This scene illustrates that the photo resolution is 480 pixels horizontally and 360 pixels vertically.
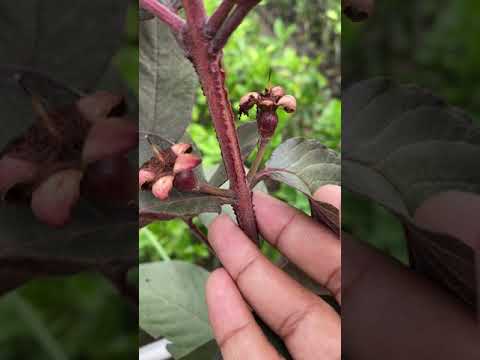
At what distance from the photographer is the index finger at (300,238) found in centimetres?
34

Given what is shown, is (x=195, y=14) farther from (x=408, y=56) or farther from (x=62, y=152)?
(x=408, y=56)

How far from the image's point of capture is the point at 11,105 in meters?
0.31

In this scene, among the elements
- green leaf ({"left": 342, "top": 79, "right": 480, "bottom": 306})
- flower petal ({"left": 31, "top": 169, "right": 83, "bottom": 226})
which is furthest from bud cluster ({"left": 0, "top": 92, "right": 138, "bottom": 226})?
green leaf ({"left": 342, "top": 79, "right": 480, "bottom": 306})

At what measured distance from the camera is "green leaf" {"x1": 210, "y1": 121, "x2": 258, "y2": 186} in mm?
329

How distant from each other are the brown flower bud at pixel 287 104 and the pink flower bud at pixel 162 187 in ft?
0.27

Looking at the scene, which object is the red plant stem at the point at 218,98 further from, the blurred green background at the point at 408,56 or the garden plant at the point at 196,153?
the blurred green background at the point at 408,56

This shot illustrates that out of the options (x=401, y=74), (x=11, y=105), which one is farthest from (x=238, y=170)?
(x=401, y=74)

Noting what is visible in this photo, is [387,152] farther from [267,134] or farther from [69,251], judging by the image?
[69,251]

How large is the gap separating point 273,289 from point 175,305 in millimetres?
74

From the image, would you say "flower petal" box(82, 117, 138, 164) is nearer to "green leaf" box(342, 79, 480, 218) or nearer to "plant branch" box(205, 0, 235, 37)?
"plant branch" box(205, 0, 235, 37)

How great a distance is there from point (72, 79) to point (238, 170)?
105 mm

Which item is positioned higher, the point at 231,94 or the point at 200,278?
the point at 231,94

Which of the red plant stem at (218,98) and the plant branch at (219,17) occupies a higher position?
the plant branch at (219,17)

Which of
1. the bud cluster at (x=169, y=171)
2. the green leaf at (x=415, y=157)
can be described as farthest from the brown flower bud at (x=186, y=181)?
the green leaf at (x=415, y=157)
